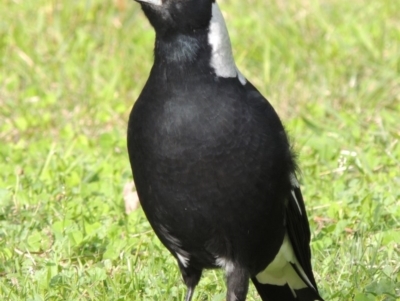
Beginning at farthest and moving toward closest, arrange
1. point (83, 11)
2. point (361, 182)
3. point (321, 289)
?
point (83, 11), point (361, 182), point (321, 289)

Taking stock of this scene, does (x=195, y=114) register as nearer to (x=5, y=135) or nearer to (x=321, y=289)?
(x=321, y=289)

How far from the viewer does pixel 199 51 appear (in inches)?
134

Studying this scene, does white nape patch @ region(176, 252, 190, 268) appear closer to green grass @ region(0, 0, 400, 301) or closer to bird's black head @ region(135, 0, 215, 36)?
green grass @ region(0, 0, 400, 301)

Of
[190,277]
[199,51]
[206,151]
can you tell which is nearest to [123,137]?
[190,277]

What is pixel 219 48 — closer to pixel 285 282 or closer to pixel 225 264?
pixel 225 264

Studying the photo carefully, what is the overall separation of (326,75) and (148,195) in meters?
3.26

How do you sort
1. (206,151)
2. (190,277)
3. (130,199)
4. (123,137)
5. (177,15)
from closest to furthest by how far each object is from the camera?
(206,151) → (177,15) → (190,277) → (130,199) → (123,137)

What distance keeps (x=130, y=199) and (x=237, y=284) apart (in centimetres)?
129

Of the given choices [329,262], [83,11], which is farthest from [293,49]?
[329,262]

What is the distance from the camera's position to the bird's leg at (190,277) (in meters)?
3.67

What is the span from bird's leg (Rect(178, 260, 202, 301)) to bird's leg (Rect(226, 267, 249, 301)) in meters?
0.18

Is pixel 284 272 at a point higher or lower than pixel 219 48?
lower

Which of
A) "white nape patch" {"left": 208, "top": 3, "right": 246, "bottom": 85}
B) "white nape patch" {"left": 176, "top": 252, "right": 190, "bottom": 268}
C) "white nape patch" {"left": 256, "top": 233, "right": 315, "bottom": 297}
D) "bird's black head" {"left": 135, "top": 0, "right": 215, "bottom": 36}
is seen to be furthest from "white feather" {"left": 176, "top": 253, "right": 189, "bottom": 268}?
"bird's black head" {"left": 135, "top": 0, "right": 215, "bottom": 36}

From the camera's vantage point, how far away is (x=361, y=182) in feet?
16.1
